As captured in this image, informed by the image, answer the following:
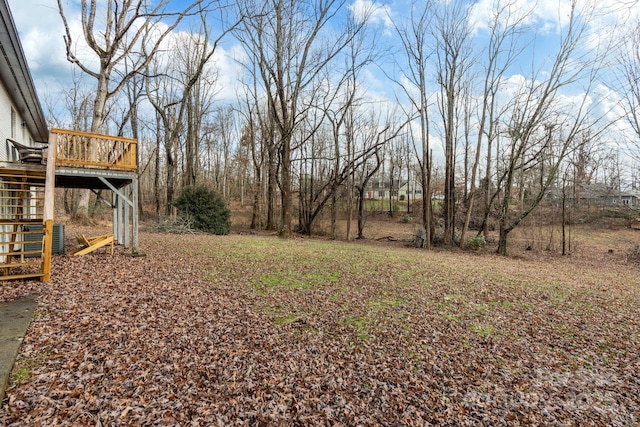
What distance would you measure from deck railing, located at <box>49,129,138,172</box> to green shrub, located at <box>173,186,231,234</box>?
6.71 metres

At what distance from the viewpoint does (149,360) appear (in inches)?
114

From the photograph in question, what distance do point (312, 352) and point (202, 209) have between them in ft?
39.3

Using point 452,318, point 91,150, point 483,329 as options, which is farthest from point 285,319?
point 91,150

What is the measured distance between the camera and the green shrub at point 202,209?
13961 millimetres

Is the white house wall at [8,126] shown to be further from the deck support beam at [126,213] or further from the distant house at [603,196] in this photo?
the distant house at [603,196]

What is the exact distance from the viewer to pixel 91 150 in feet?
21.3

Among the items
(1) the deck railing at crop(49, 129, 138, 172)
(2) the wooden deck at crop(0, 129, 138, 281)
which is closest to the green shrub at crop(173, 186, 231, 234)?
(2) the wooden deck at crop(0, 129, 138, 281)

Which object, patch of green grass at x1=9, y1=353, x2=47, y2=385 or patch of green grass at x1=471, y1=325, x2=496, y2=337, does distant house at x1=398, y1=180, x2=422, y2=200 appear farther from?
patch of green grass at x1=9, y1=353, x2=47, y2=385

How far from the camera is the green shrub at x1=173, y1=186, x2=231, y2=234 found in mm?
13961

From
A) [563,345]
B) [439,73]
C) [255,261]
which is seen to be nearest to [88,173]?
[255,261]

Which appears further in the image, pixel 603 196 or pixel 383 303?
pixel 603 196

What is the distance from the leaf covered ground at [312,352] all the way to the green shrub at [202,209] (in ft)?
26.0

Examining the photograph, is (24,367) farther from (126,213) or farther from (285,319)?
(126,213)

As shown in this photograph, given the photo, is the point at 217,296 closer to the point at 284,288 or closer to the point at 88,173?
the point at 284,288
